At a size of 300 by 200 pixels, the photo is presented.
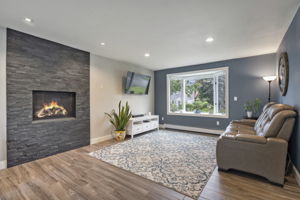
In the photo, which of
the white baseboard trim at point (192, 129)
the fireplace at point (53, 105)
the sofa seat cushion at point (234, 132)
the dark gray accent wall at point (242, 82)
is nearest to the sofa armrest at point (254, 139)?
the sofa seat cushion at point (234, 132)

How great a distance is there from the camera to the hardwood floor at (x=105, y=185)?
1717 millimetres

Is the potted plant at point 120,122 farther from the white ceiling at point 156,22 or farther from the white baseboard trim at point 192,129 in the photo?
the white baseboard trim at point 192,129

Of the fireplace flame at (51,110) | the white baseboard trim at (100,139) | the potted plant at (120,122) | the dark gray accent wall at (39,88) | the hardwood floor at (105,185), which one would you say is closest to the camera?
the hardwood floor at (105,185)

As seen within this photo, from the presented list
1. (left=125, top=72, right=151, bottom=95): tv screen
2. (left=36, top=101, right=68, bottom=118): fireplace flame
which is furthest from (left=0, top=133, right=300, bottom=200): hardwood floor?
(left=125, top=72, right=151, bottom=95): tv screen

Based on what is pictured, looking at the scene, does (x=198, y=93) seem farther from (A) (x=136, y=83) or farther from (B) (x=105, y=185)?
(B) (x=105, y=185)

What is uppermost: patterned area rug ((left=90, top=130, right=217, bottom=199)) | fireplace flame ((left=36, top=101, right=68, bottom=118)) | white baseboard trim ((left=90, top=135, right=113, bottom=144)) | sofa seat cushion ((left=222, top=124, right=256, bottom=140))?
fireplace flame ((left=36, top=101, right=68, bottom=118))

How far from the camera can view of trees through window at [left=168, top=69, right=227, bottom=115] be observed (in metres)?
4.69

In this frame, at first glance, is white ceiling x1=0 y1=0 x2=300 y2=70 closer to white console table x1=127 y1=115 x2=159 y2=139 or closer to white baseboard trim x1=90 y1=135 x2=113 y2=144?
white console table x1=127 y1=115 x2=159 y2=139

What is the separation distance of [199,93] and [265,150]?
3.37m

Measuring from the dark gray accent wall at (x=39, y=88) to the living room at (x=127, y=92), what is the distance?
0.02 meters

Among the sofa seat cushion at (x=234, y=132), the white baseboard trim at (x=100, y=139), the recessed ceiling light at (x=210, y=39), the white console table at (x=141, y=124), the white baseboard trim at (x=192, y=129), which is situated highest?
Answer: the recessed ceiling light at (x=210, y=39)

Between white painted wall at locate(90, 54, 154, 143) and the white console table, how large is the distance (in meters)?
0.64

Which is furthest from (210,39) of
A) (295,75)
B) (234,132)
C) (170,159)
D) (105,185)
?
(105,185)

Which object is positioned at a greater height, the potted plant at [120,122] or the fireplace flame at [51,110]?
the fireplace flame at [51,110]
